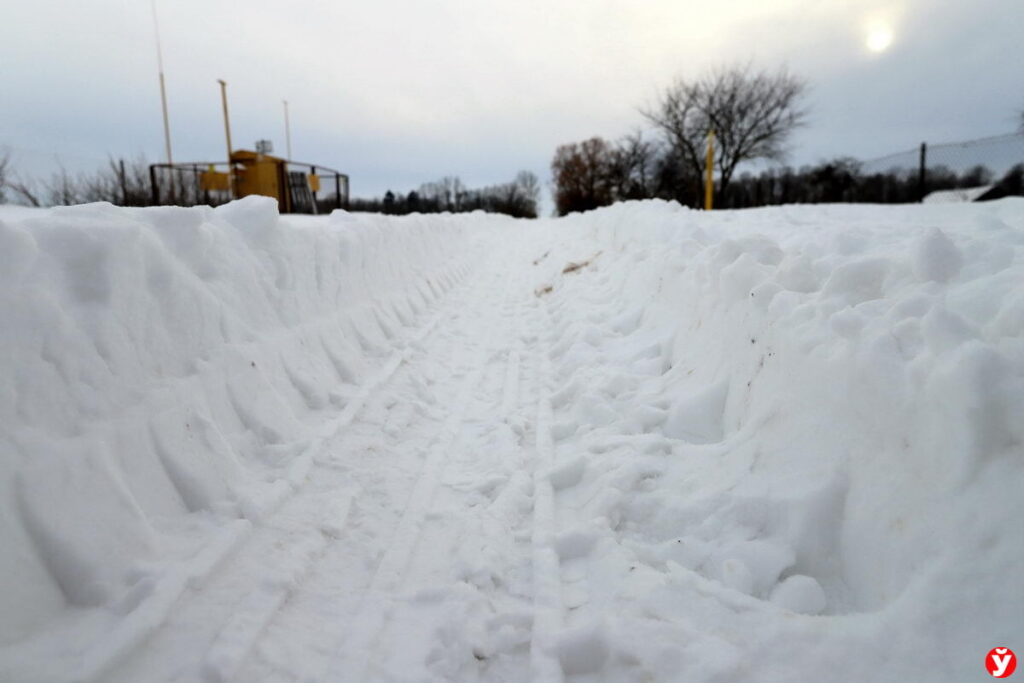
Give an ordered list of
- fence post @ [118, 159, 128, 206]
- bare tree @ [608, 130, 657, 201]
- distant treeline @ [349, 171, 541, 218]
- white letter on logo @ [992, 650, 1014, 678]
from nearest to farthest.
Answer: white letter on logo @ [992, 650, 1014, 678]
fence post @ [118, 159, 128, 206]
bare tree @ [608, 130, 657, 201]
distant treeline @ [349, 171, 541, 218]

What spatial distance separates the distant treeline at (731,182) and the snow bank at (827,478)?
13679mm

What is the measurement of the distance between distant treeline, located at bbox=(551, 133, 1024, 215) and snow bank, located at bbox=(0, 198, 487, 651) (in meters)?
16.2

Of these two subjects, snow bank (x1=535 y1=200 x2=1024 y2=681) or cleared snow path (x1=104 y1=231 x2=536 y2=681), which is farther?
cleared snow path (x1=104 y1=231 x2=536 y2=681)

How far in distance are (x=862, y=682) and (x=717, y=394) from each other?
67.9 inches

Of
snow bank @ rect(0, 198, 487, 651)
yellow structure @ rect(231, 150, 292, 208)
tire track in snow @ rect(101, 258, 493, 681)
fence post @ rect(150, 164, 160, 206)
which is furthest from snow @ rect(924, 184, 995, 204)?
fence post @ rect(150, 164, 160, 206)

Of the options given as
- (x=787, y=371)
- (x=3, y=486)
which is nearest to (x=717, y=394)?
(x=787, y=371)

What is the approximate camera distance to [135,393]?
7.57 ft

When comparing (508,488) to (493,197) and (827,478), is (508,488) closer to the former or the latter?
(827,478)

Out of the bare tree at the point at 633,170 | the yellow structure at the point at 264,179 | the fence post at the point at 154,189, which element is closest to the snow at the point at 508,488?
the fence post at the point at 154,189

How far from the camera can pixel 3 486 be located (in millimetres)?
1708

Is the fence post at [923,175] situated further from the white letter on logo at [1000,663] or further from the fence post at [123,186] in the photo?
the fence post at [123,186]

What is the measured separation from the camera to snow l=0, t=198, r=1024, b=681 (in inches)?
65.9

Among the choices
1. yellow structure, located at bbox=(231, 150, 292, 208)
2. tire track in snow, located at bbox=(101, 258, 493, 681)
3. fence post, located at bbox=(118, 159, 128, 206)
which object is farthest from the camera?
yellow structure, located at bbox=(231, 150, 292, 208)

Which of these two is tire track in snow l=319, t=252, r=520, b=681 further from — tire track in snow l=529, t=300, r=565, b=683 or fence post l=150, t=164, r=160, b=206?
fence post l=150, t=164, r=160, b=206
